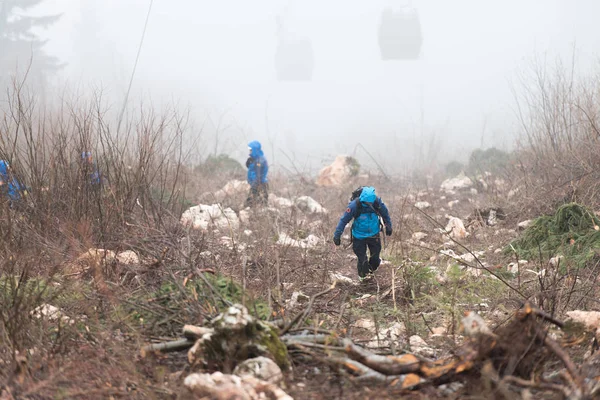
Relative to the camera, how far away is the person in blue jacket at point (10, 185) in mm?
5012

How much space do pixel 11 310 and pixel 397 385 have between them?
201cm

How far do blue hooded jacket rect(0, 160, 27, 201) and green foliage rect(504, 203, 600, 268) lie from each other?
190 inches

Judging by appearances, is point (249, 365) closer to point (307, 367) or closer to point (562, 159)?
point (307, 367)

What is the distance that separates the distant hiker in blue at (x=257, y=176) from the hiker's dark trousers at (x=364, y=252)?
13.0ft

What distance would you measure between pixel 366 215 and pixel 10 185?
3285mm

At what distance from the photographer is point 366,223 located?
572 centimetres

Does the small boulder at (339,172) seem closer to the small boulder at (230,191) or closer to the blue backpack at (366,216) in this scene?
the small boulder at (230,191)

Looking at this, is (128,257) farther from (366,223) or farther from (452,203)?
(452,203)

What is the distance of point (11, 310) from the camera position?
3.02 metres

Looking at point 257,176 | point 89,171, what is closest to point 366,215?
point 89,171

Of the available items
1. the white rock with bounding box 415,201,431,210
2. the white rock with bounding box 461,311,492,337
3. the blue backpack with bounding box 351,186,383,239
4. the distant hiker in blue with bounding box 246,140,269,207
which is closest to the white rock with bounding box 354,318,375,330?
the blue backpack with bounding box 351,186,383,239

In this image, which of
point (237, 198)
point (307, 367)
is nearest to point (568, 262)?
point (307, 367)

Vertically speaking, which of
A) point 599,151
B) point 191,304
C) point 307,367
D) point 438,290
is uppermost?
point 599,151

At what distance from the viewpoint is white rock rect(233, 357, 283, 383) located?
7.74 ft
